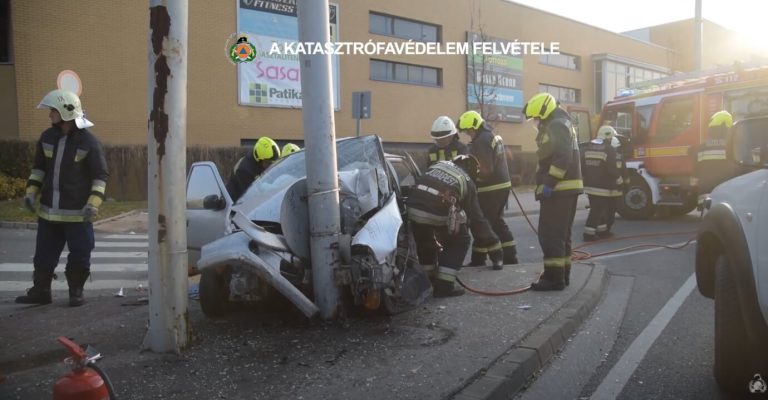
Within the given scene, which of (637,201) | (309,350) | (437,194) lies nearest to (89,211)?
(309,350)

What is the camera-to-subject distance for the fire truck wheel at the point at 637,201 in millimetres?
11953

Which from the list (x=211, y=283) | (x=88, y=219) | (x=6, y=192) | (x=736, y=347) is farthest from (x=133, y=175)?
(x=736, y=347)

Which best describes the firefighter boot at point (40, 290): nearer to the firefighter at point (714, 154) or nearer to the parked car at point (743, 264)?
the parked car at point (743, 264)

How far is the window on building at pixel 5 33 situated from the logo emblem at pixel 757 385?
813 inches

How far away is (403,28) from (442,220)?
23091 millimetres

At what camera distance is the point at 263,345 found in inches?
155

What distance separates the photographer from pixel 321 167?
4215 mm

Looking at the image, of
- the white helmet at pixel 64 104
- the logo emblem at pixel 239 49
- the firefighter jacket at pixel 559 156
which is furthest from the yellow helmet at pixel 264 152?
the logo emblem at pixel 239 49

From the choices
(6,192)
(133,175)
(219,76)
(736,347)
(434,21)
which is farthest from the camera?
(434,21)

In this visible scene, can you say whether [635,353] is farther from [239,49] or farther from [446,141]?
[239,49]

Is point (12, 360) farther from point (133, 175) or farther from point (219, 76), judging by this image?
point (219, 76)

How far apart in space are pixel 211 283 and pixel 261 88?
18669 millimetres

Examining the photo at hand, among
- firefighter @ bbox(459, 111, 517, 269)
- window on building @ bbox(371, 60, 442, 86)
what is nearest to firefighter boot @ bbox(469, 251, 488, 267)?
firefighter @ bbox(459, 111, 517, 269)

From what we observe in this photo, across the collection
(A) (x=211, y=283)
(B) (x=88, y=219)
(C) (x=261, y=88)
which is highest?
(C) (x=261, y=88)
